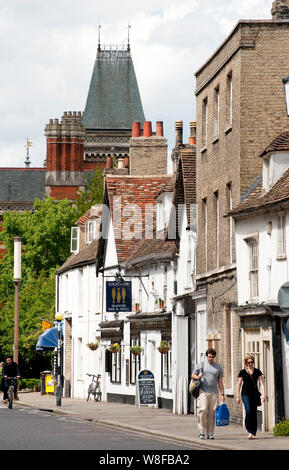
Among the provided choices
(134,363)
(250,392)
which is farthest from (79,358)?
(250,392)

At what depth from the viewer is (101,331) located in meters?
51.3

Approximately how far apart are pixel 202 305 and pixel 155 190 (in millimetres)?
15689

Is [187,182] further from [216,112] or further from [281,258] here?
[281,258]

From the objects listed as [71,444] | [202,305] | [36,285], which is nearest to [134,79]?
[36,285]

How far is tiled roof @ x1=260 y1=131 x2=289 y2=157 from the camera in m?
28.0

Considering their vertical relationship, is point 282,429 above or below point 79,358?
below

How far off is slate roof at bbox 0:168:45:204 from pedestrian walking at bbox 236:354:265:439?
328ft

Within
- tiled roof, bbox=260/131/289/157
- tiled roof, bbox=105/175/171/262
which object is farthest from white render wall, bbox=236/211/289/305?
tiled roof, bbox=105/175/171/262

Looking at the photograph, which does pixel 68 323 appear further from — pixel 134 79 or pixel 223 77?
pixel 134 79

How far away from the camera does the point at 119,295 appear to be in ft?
142

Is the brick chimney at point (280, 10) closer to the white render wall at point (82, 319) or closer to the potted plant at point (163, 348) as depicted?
the potted plant at point (163, 348)

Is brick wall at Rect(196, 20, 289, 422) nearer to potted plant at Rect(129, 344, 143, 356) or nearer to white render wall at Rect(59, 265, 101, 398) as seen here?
potted plant at Rect(129, 344, 143, 356)

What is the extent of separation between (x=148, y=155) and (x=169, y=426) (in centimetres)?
2829

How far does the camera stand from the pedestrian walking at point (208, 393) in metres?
23.8
